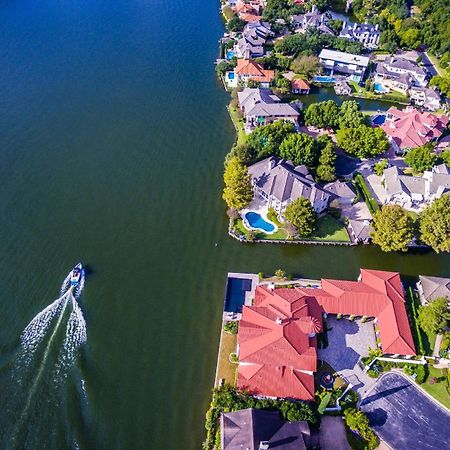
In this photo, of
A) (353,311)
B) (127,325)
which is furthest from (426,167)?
(127,325)

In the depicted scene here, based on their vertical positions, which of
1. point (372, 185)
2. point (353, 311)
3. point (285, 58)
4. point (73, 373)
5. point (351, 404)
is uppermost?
point (285, 58)

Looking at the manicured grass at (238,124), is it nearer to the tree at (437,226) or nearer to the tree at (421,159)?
the tree at (421,159)

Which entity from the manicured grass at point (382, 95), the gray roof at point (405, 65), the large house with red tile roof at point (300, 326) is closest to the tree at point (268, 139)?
the large house with red tile roof at point (300, 326)

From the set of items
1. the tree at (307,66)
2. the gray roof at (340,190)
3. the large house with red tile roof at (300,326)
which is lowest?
the large house with red tile roof at (300,326)

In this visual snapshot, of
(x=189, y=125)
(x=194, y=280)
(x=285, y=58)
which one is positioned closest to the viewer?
(x=194, y=280)

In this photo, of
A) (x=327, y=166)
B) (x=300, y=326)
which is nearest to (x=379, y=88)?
(x=327, y=166)

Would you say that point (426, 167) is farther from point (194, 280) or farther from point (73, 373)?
point (73, 373)
